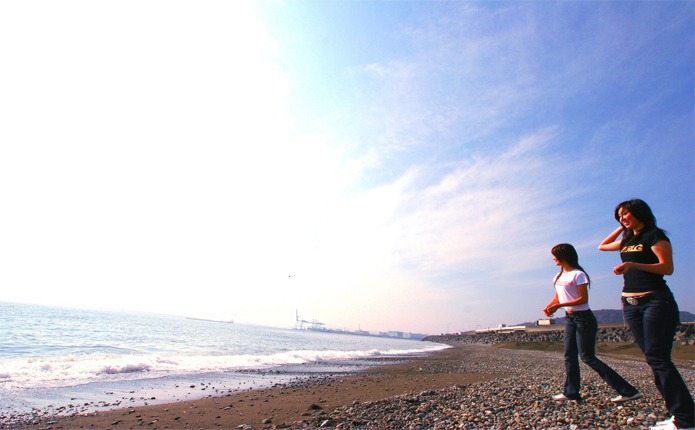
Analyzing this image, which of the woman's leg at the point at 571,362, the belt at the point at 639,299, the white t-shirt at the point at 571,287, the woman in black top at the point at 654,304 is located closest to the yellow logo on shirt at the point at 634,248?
the woman in black top at the point at 654,304

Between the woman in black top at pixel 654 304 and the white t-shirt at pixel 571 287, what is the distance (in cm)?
122

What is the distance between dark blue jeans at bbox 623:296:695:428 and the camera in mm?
3803

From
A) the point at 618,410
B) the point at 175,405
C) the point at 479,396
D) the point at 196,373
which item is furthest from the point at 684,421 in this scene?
the point at 196,373

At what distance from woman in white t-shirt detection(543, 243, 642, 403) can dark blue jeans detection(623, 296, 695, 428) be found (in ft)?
4.68

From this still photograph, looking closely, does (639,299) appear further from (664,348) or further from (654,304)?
(664,348)

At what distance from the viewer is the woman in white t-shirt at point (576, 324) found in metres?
5.52

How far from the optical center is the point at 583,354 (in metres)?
5.56

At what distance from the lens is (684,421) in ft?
12.3

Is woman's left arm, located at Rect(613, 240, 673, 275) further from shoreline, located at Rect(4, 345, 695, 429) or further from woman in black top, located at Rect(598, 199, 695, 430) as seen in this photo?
shoreline, located at Rect(4, 345, 695, 429)

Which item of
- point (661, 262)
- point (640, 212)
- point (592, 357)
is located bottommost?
point (592, 357)

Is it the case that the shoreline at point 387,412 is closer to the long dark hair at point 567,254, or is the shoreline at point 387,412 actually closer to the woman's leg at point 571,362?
the woman's leg at point 571,362

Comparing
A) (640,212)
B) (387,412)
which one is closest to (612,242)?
(640,212)

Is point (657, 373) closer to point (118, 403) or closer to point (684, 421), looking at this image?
point (684, 421)

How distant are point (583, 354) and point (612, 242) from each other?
176 cm
